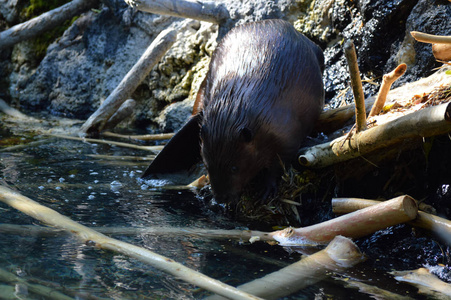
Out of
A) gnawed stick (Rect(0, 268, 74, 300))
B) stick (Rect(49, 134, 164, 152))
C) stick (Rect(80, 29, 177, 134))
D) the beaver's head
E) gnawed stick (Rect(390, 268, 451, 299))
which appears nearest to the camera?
gnawed stick (Rect(0, 268, 74, 300))

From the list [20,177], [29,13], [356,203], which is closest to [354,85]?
[356,203]

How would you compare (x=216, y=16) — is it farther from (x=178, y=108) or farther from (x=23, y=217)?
(x=23, y=217)

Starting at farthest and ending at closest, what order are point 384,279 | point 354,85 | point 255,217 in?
point 255,217 < point 354,85 < point 384,279

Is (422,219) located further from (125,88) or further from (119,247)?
(125,88)

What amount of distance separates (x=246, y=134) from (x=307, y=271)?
1.22 m

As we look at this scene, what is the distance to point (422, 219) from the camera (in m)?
2.62

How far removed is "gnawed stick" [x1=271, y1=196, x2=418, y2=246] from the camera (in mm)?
2547

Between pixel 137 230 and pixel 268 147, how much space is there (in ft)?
3.68

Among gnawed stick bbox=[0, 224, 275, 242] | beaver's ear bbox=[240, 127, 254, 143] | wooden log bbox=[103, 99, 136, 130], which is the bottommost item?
wooden log bbox=[103, 99, 136, 130]

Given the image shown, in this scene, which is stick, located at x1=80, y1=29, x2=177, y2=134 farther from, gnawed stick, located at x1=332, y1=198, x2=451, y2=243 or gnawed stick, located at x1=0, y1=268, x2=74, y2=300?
gnawed stick, located at x1=0, y1=268, x2=74, y2=300

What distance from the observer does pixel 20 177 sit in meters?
4.11

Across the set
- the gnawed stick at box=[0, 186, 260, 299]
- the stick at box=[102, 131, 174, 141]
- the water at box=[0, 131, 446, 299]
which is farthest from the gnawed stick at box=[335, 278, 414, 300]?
the stick at box=[102, 131, 174, 141]

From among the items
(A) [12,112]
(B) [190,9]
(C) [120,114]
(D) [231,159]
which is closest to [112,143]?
(C) [120,114]

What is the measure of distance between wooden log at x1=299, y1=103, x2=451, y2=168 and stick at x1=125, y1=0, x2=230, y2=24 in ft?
11.2
